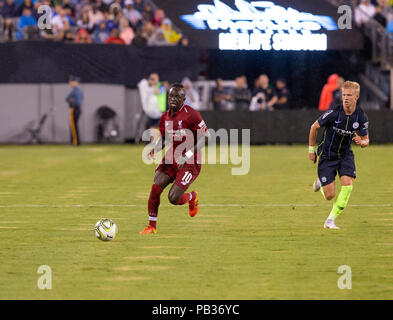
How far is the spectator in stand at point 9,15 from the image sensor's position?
100 feet

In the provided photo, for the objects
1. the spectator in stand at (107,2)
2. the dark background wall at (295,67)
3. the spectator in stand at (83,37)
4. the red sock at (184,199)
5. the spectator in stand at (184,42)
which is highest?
the spectator in stand at (107,2)

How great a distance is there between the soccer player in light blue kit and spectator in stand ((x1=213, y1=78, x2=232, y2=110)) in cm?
1794

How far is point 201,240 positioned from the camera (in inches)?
430

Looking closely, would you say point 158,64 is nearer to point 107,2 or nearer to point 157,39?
point 157,39

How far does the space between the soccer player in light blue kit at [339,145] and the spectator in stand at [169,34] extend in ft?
66.2

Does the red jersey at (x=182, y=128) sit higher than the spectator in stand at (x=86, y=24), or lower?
lower

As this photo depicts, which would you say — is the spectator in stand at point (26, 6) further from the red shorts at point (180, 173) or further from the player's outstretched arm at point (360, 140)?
the player's outstretched arm at point (360, 140)

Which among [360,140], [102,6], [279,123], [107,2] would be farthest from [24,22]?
[360,140]

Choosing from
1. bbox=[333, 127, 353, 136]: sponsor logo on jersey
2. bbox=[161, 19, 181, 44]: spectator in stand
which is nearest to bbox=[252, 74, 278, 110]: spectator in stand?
bbox=[161, 19, 181, 44]: spectator in stand

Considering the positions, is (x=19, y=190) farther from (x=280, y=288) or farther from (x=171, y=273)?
(x=280, y=288)

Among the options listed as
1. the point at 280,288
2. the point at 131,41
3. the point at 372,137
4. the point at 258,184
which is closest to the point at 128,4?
the point at 131,41

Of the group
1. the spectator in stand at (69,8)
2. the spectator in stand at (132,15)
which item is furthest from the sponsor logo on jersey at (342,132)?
the spectator in stand at (69,8)

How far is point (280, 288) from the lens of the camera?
808cm

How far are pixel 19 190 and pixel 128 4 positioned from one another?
1609 centimetres
